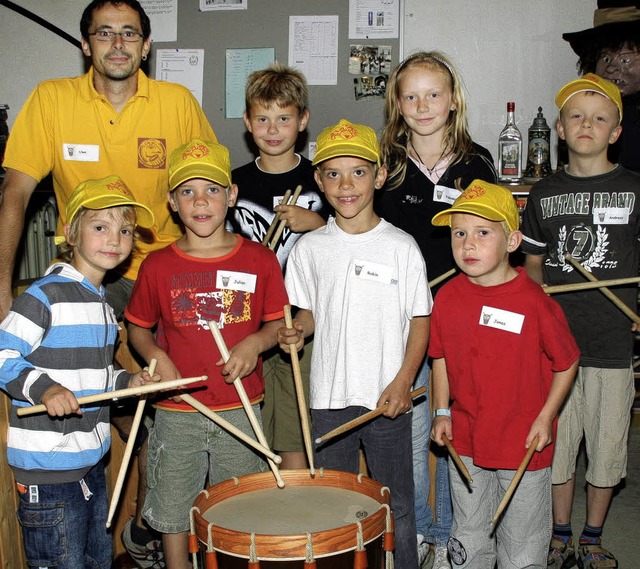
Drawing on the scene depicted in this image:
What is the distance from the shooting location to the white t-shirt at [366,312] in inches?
101

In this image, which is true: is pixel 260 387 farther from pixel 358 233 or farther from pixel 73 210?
pixel 73 210

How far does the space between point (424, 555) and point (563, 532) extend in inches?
23.1

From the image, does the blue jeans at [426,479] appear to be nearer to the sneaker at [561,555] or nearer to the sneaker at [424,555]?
the sneaker at [424,555]

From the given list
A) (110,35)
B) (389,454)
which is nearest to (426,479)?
(389,454)

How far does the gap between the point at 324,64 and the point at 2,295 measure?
2626 mm

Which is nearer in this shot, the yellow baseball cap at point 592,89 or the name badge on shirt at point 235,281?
the name badge on shirt at point 235,281

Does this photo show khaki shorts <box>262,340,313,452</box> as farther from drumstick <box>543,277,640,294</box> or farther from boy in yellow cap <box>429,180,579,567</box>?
drumstick <box>543,277,640,294</box>

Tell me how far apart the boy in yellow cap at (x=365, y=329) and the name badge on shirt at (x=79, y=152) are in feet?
3.07

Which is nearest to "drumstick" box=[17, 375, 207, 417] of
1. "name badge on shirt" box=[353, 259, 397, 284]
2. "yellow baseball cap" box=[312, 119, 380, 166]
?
"name badge on shirt" box=[353, 259, 397, 284]

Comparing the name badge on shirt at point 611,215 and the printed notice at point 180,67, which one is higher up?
the printed notice at point 180,67

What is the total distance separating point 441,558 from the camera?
2.97 meters

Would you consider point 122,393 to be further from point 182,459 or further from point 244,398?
point 182,459

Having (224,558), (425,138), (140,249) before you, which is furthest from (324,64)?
(224,558)

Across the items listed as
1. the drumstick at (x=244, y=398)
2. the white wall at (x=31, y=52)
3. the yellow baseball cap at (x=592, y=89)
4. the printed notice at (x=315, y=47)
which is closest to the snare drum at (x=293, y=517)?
the drumstick at (x=244, y=398)
